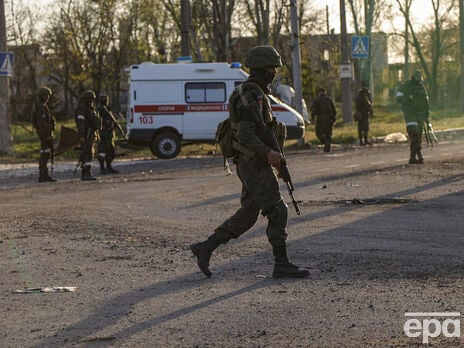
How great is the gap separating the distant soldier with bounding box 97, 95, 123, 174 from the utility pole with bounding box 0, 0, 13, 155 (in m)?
6.42

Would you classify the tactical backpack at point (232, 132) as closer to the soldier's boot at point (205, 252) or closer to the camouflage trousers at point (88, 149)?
the soldier's boot at point (205, 252)

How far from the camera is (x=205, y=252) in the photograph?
8188 millimetres

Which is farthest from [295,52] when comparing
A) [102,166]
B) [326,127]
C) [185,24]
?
[102,166]

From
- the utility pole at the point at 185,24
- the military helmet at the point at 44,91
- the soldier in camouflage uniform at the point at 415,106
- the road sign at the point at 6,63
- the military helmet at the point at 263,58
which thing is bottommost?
the soldier in camouflage uniform at the point at 415,106

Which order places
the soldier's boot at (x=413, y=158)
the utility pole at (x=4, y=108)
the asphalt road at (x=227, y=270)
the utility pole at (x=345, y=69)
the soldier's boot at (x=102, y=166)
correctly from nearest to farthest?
the asphalt road at (x=227, y=270)
the soldier's boot at (x=413, y=158)
the soldier's boot at (x=102, y=166)
the utility pole at (x=4, y=108)
the utility pole at (x=345, y=69)

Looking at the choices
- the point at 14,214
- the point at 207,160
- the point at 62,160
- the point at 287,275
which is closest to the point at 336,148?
the point at 207,160

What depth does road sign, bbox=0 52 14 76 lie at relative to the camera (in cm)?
2670

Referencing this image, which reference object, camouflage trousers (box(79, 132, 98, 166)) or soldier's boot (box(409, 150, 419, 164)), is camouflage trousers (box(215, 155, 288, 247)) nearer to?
camouflage trousers (box(79, 132, 98, 166))

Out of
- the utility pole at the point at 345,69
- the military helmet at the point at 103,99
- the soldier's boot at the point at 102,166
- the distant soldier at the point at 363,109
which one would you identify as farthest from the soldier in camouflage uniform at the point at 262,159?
the utility pole at the point at 345,69

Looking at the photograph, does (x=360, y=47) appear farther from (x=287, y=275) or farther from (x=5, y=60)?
(x=287, y=275)

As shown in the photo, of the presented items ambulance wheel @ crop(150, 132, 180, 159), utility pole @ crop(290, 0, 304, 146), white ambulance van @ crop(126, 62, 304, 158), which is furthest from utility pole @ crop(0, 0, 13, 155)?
utility pole @ crop(290, 0, 304, 146)

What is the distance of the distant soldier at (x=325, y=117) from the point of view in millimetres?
28141

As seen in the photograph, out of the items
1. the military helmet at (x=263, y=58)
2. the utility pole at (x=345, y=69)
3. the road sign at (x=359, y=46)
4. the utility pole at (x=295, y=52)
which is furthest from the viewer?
the utility pole at (x=345, y=69)

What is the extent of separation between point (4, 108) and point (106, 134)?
6.76 m
